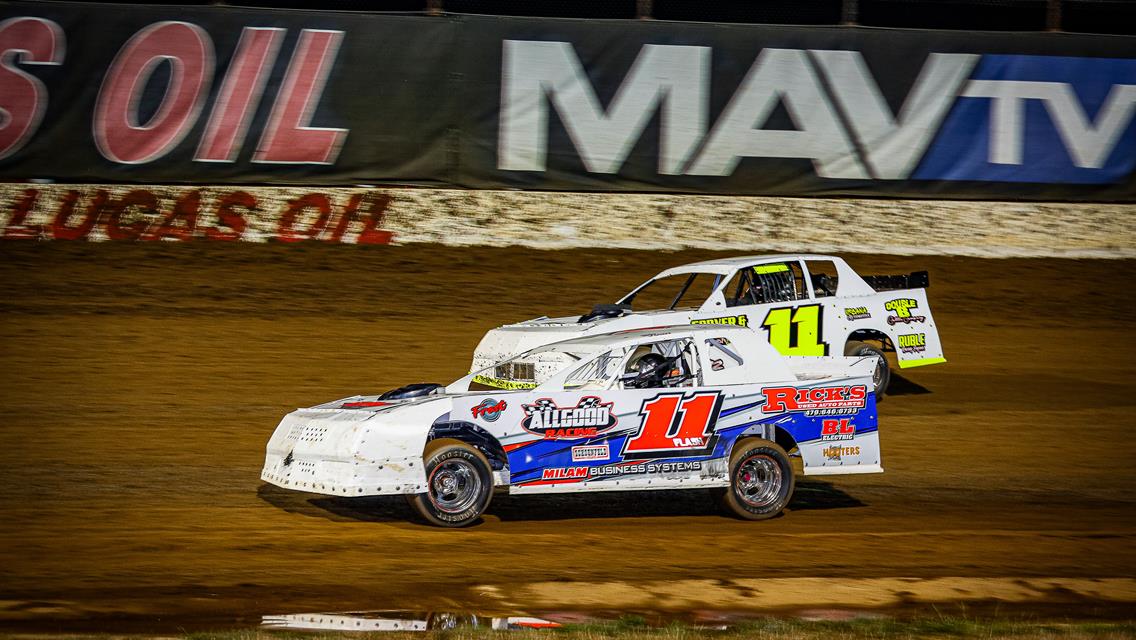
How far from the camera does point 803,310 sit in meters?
13.7

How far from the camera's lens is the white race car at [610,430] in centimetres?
869

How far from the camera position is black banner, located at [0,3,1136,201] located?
1897 cm

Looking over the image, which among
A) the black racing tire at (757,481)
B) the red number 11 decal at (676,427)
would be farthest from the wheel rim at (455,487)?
the black racing tire at (757,481)

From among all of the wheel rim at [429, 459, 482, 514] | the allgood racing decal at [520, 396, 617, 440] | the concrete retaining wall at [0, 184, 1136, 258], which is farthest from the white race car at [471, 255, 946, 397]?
the concrete retaining wall at [0, 184, 1136, 258]

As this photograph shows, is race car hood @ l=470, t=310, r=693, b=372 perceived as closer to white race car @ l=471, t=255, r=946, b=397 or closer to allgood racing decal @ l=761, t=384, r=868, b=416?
white race car @ l=471, t=255, r=946, b=397

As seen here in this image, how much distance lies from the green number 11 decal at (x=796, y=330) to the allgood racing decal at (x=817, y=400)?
135 inches

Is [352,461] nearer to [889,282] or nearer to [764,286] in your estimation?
[764,286]

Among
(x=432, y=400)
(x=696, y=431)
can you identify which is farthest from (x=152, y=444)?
(x=696, y=431)

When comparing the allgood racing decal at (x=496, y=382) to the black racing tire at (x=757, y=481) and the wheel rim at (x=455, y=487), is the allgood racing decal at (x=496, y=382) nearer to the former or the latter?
the wheel rim at (x=455, y=487)

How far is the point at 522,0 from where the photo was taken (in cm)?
2014

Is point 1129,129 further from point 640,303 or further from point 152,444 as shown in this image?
point 152,444

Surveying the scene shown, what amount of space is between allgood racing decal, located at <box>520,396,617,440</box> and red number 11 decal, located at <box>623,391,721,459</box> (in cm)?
26

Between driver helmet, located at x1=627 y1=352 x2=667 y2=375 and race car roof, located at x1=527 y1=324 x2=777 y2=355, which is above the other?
race car roof, located at x1=527 y1=324 x2=777 y2=355

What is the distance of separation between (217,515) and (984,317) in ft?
38.8
